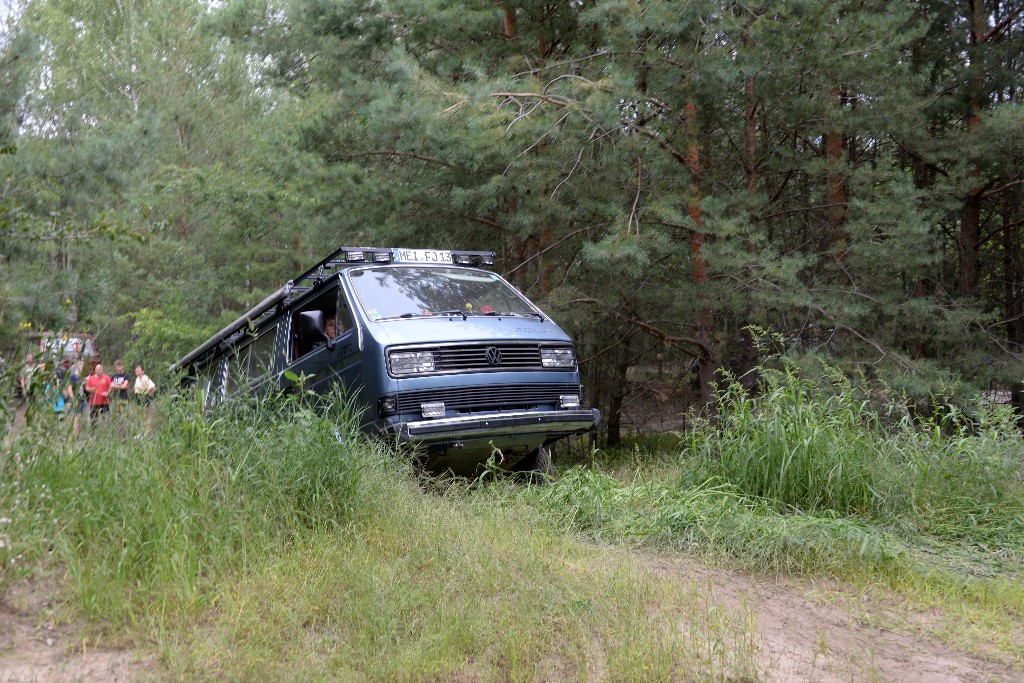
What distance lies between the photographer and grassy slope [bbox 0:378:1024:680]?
3.79 metres

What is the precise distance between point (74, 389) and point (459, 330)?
3029 millimetres

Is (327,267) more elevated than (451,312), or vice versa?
(327,267)

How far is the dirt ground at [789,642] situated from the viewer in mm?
3496

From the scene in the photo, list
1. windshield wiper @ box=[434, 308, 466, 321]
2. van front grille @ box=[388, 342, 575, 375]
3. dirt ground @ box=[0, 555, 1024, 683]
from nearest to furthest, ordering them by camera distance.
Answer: dirt ground @ box=[0, 555, 1024, 683] < van front grille @ box=[388, 342, 575, 375] < windshield wiper @ box=[434, 308, 466, 321]

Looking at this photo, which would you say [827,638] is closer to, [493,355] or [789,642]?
[789,642]

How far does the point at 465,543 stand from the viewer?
4.95 metres

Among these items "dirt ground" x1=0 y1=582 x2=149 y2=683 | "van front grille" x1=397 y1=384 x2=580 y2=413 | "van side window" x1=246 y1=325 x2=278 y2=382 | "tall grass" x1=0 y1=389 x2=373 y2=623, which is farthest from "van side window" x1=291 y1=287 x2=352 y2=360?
"dirt ground" x1=0 y1=582 x2=149 y2=683

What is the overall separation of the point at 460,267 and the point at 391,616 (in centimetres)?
541

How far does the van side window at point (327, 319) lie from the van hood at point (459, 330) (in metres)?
0.60

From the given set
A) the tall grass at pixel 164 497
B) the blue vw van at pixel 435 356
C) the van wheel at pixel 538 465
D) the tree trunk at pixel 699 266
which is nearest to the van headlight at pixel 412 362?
the blue vw van at pixel 435 356

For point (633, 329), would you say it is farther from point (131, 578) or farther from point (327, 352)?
point (131, 578)

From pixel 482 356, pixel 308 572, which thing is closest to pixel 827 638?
pixel 308 572

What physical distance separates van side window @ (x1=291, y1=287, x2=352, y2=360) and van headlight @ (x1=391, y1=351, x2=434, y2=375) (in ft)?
2.75

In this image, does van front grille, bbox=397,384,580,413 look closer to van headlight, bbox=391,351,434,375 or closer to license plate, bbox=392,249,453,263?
van headlight, bbox=391,351,434,375
